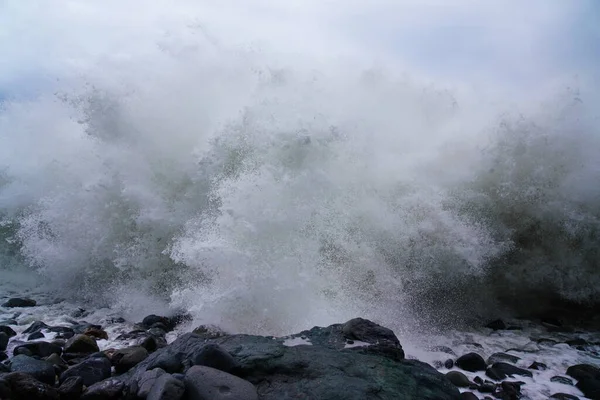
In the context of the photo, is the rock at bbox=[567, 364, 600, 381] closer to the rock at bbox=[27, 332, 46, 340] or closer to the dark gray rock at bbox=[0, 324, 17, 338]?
the rock at bbox=[27, 332, 46, 340]

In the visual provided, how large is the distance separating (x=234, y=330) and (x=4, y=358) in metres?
2.76

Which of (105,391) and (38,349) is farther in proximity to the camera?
(38,349)

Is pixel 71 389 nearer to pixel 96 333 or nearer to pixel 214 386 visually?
pixel 214 386

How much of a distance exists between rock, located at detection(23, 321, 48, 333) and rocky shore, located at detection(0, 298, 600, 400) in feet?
0.13

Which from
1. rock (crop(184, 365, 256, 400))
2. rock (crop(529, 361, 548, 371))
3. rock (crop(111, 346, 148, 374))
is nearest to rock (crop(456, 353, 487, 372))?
rock (crop(529, 361, 548, 371))

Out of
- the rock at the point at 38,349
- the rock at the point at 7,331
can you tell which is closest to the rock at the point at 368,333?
the rock at the point at 38,349

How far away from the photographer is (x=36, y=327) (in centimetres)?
573

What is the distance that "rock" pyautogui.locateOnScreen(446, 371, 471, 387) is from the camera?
4508mm

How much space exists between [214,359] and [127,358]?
1456 mm

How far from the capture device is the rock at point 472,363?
16.3 ft

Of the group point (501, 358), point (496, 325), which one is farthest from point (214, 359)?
point (496, 325)

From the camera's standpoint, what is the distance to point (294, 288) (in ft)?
19.6

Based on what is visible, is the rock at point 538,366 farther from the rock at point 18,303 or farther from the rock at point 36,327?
the rock at point 18,303

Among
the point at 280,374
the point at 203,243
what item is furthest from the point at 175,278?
the point at 280,374
